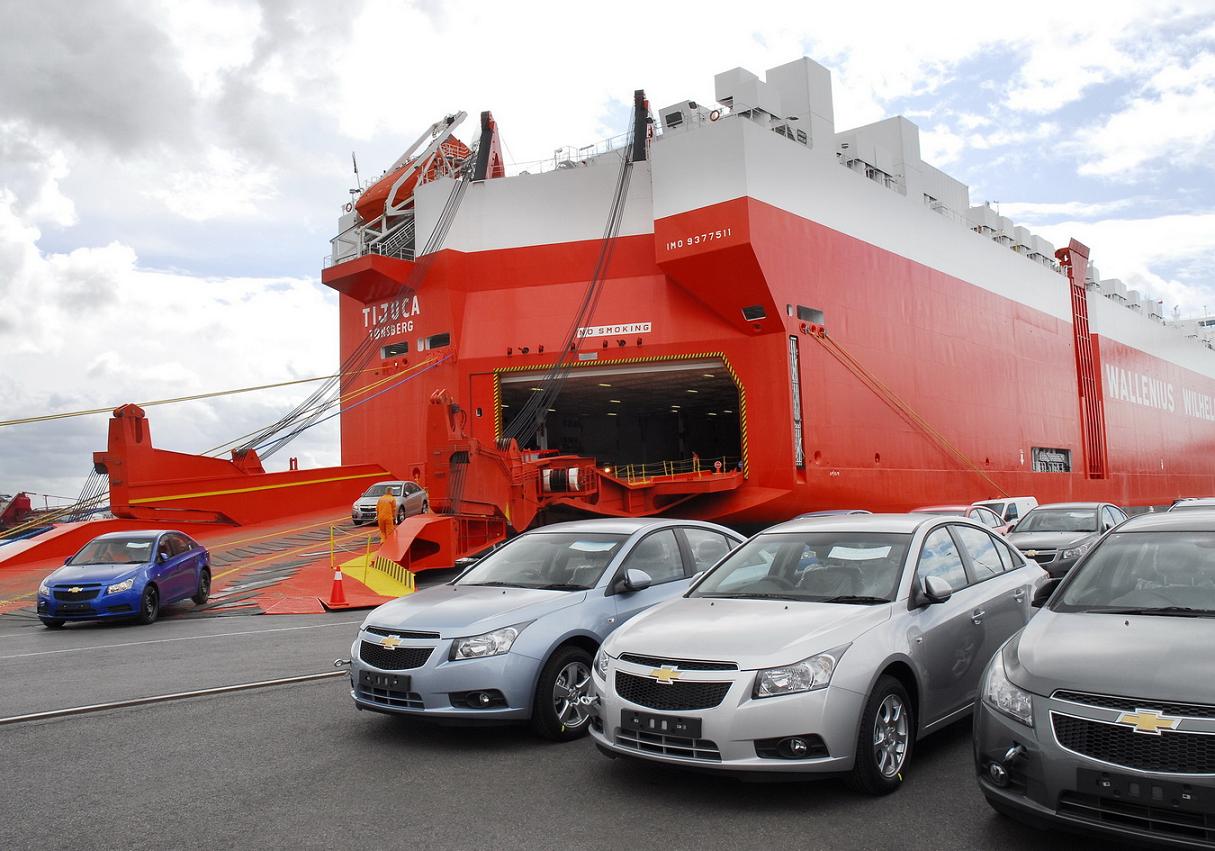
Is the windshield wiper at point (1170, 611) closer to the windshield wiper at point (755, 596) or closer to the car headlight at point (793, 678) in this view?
the car headlight at point (793, 678)

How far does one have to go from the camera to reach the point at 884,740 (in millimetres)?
5180

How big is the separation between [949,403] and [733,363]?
9.84 m

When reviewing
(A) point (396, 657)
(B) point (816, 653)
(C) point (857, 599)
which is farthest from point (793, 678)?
(A) point (396, 657)

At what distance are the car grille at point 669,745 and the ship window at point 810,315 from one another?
799 inches

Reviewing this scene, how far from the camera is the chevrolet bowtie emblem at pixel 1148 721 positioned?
3826mm

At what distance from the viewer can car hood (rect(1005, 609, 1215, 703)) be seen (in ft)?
13.0

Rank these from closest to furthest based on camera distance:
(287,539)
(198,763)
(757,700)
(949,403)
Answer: (757,700)
(198,763)
(287,539)
(949,403)

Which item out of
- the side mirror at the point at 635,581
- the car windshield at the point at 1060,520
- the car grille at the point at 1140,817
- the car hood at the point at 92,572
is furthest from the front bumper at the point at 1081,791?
the car hood at the point at 92,572

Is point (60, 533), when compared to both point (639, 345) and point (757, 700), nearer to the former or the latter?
point (639, 345)

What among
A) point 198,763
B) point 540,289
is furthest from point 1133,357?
point 198,763

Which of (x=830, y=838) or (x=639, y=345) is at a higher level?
(x=639, y=345)

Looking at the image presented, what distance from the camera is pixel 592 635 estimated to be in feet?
21.8

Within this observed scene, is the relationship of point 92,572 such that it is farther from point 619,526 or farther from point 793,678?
point 793,678

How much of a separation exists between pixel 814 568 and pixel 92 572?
12424mm
